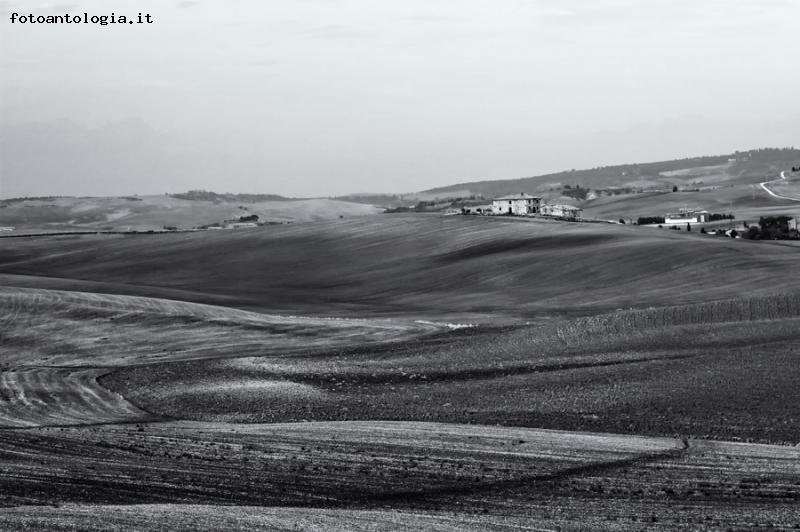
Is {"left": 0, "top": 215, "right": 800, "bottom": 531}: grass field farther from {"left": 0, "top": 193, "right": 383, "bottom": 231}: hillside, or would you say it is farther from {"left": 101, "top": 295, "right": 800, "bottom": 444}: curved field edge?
{"left": 0, "top": 193, "right": 383, "bottom": 231}: hillside

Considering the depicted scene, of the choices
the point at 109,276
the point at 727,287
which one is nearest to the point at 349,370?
the point at 727,287

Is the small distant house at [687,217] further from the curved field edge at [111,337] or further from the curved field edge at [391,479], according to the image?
the curved field edge at [391,479]

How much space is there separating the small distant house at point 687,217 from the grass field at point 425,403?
4295cm

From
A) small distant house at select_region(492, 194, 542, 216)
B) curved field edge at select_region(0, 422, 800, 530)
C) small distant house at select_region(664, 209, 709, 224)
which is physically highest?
small distant house at select_region(492, 194, 542, 216)

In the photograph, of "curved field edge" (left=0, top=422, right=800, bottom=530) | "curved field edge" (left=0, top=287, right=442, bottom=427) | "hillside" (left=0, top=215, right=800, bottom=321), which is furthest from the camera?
"hillside" (left=0, top=215, right=800, bottom=321)

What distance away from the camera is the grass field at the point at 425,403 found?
20672 mm

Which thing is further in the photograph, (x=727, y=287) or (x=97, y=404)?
(x=727, y=287)

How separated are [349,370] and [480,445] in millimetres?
14421

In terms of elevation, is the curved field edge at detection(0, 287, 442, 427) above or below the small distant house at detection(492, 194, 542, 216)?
below

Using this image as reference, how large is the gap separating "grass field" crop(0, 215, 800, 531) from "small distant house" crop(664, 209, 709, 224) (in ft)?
141

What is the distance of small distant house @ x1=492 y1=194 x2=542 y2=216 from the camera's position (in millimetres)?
137250

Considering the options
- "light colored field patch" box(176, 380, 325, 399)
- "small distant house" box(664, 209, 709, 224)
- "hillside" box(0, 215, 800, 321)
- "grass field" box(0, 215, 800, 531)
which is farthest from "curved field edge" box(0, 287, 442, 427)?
"small distant house" box(664, 209, 709, 224)

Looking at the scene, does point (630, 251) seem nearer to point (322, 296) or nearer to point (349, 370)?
point (322, 296)

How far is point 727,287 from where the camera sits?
203 ft
